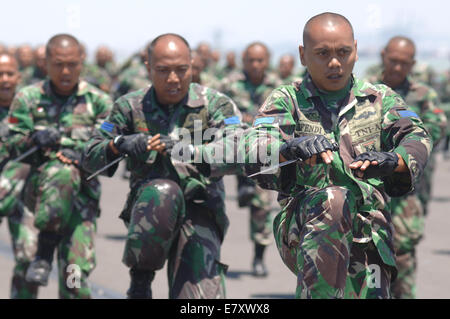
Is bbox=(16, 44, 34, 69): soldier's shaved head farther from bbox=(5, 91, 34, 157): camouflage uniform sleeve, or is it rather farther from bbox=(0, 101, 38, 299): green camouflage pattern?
bbox=(5, 91, 34, 157): camouflage uniform sleeve

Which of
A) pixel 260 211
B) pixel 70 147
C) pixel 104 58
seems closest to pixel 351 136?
pixel 70 147

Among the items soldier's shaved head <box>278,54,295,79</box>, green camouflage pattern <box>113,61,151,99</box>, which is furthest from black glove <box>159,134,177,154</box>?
soldier's shaved head <box>278,54,295,79</box>

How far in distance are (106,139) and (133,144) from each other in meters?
0.36

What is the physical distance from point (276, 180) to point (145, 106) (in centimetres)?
154

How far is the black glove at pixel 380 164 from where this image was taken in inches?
172

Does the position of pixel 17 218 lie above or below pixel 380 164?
below

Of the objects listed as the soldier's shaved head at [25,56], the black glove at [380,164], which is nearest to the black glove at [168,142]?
the black glove at [380,164]

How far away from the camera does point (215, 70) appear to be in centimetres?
2456

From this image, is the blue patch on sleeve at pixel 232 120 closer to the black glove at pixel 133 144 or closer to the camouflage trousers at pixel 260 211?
Answer: the black glove at pixel 133 144

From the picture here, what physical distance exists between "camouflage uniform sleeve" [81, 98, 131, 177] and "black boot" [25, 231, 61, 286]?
1326 mm

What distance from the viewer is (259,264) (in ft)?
34.2

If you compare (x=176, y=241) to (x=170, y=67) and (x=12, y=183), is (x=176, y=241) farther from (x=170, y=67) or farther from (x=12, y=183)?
(x=12, y=183)

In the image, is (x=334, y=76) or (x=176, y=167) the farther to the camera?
(x=176, y=167)
